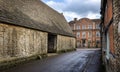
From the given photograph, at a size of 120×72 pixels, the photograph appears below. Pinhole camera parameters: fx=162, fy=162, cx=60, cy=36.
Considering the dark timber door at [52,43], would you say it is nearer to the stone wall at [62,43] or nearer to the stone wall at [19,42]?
the stone wall at [62,43]

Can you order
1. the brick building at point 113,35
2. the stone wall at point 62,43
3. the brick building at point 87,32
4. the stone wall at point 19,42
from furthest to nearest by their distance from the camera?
the brick building at point 87,32, the stone wall at point 62,43, the stone wall at point 19,42, the brick building at point 113,35

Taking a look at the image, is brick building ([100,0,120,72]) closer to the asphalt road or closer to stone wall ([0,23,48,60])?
the asphalt road

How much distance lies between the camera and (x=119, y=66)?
3.62 metres

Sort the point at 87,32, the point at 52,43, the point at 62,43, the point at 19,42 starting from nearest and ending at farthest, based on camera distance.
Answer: the point at 19,42
the point at 52,43
the point at 62,43
the point at 87,32

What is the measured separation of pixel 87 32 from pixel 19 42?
44257mm

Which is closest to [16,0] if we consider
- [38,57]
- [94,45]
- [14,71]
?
[38,57]

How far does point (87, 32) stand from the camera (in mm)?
56031

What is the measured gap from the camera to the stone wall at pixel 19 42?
11.8m

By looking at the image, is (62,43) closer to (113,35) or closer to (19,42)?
(19,42)

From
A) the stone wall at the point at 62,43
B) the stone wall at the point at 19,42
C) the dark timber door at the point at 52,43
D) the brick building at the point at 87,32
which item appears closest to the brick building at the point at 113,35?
the stone wall at the point at 19,42

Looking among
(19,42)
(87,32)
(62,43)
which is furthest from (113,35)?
Result: (87,32)

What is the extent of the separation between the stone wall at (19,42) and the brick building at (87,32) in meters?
38.6

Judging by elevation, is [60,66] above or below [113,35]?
below

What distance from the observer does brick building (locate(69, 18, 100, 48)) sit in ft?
180
